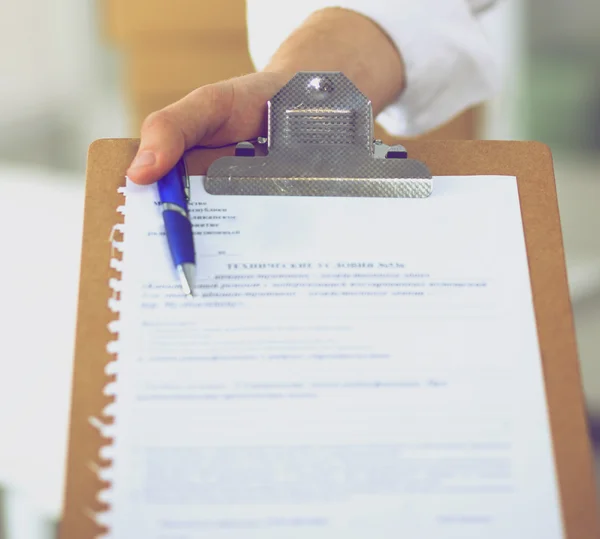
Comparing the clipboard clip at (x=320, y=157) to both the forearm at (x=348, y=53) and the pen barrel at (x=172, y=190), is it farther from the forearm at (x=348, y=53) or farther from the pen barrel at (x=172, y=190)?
the forearm at (x=348, y=53)

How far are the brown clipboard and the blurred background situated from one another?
28cm

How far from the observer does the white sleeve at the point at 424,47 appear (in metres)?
0.80

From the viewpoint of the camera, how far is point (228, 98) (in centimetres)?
53

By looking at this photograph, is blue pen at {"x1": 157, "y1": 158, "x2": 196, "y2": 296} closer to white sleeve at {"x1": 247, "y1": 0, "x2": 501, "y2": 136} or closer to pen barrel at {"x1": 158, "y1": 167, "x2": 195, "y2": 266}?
pen barrel at {"x1": 158, "y1": 167, "x2": 195, "y2": 266}

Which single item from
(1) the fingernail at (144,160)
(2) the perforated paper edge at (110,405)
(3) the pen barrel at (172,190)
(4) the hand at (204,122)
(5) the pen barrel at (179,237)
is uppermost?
(4) the hand at (204,122)

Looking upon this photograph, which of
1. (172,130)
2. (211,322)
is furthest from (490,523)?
(172,130)

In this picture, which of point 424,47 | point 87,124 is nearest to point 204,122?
point 424,47

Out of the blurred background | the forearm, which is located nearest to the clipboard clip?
the forearm

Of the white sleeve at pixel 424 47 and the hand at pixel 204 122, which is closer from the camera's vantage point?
the hand at pixel 204 122

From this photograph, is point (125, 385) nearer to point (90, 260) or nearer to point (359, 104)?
point (90, 260)

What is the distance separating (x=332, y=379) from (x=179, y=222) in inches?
4.8

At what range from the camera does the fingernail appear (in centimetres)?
46

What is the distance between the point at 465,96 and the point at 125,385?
2.06ft

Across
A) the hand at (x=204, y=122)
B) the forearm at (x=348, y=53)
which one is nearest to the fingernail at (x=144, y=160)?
the hand at (x=204, y=122)
